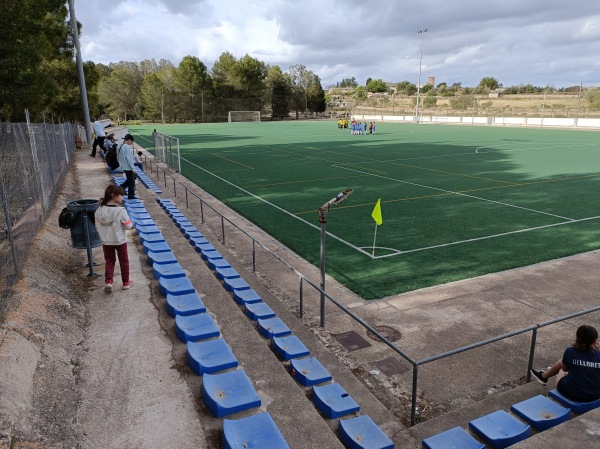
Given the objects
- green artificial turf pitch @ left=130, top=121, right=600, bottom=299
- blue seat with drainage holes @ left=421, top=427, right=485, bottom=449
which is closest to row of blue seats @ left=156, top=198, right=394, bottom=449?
blue seat with drainage holes @ left=421, top=427, right=485, bottom=449

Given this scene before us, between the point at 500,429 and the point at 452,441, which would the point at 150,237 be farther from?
the point at 500,429

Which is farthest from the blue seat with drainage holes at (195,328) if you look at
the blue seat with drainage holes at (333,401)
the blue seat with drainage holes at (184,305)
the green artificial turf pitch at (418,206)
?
the green artificial turf pitch at (418,206)

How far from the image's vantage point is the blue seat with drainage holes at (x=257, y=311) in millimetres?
6539

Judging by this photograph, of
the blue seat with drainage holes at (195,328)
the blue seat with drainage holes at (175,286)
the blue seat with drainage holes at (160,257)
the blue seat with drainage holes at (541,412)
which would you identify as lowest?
A: the blue seat with drainage holes at (541,412)

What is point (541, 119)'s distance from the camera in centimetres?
5781

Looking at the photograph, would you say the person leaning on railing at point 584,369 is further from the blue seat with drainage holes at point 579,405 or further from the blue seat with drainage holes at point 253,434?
the blue seat with drainage holes at point 253,434

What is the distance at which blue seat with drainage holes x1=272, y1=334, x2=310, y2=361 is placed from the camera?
5434mm

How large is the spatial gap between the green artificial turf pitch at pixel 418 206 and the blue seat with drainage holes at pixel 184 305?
330cm

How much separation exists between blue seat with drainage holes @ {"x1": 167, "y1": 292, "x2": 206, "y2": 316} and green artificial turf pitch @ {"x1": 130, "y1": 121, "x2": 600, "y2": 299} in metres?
3.30

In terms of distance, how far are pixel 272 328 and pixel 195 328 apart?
1144 millimetres

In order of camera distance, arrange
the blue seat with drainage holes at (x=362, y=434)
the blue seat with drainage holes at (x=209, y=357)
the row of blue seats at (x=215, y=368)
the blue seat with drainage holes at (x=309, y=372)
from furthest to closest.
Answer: the blue seat with drainage holes at (x=309, y=372) → the blue seat with drainage holes at (x=209, y=357) → the blue seat with drainage holes at (x=362, y=434) → the row of blue seats at (x=215, y=368)

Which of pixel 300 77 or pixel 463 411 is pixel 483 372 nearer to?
pixel 463 411

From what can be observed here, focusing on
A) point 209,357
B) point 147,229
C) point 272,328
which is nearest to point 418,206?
point 147,229

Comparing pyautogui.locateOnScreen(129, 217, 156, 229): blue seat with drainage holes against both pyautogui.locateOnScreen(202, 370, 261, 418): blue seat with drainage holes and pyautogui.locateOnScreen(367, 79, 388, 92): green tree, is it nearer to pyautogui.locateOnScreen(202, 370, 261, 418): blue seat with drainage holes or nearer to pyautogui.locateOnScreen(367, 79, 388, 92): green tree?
pyautogui.locateOnScreen(202, 370, 261, 418): blue seat with drainage holes
